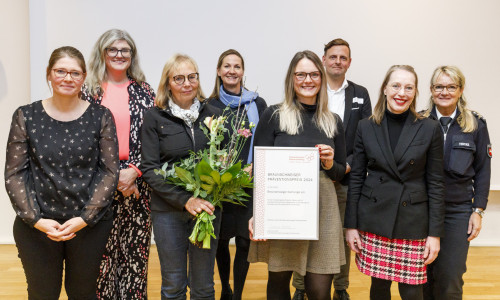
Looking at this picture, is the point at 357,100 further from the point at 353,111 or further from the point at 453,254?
the point at 453,254

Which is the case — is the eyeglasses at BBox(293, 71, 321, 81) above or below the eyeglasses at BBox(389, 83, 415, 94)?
above

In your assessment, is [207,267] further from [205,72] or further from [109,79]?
[205,72]

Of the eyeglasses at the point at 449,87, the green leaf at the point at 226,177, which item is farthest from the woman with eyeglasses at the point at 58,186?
the eyeglasses at the point at 449,87

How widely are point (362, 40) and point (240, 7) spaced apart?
4.55 feet

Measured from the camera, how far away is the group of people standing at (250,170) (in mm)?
2129

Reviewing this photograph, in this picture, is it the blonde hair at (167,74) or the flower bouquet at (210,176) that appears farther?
the blonde hair at (167,74)

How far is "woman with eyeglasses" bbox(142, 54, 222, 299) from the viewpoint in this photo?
7.37 ft

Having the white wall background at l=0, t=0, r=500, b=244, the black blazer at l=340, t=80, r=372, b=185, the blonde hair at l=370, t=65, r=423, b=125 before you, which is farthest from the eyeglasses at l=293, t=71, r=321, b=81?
the white wall background at l=0, t=0, r=500, b=244

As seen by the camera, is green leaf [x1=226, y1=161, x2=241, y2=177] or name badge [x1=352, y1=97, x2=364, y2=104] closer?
green leaf [x1=226, y1=161, x2=241, y2=177]

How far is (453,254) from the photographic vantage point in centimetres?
243

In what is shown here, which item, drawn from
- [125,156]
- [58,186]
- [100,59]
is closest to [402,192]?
[125,156]

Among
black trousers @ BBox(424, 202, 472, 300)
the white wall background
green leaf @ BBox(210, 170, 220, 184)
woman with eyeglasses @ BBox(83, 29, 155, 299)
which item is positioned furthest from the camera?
the white wall background

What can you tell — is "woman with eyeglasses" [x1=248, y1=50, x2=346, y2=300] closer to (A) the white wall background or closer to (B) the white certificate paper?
(B) the white certificate paper

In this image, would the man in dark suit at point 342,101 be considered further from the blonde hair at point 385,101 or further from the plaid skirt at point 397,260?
the plaid skirt at point 397,260
